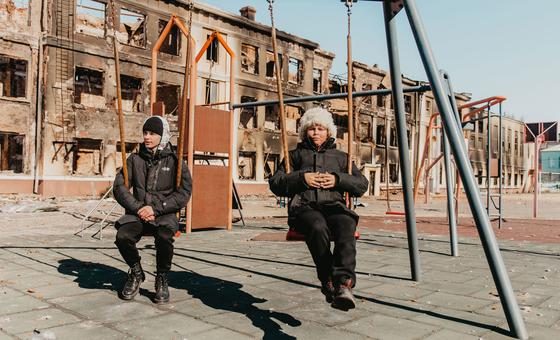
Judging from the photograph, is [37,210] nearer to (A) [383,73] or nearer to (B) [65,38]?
(B) [65,38]

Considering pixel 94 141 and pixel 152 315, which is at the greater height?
pixel 94 141

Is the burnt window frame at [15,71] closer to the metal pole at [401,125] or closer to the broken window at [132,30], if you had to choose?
the broken window at [132,30]

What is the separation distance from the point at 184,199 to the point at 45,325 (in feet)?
5.11

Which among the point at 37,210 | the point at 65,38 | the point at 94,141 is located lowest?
the point at 37,210

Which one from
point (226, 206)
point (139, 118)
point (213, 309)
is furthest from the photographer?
point (139, 118)

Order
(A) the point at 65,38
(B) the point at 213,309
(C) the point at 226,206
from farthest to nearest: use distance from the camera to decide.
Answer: (A) the point at 65,38
(C) the point at 226,206
(B) the point at 213,309

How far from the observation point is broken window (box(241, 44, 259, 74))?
32000 millimetres

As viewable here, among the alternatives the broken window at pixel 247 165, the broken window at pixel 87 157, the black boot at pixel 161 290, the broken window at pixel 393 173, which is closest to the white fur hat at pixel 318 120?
the black boot at pixel 161 290

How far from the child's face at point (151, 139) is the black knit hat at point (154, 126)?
0.09ft

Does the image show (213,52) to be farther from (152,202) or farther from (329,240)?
(329,240)

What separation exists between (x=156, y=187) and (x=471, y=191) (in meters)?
2.67

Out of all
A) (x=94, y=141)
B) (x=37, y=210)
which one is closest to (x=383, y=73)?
(x=94, y=141)

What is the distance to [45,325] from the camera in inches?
138

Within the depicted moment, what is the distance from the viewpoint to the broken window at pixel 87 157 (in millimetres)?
24109
